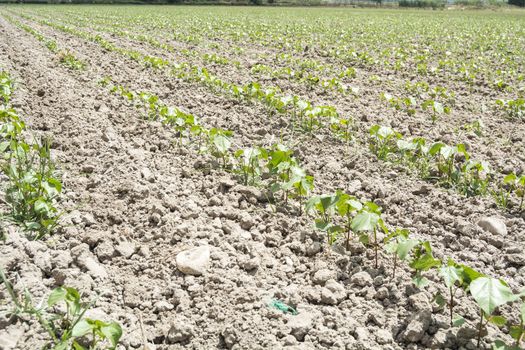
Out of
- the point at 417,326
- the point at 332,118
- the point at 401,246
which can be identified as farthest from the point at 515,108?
the point at 417,326

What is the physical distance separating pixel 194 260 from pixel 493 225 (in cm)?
217

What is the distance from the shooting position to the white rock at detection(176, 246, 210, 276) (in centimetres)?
263

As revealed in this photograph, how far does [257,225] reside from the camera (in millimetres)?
3211

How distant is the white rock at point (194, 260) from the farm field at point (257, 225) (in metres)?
0.01

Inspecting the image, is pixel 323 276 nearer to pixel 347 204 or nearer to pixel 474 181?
pixel 347 204

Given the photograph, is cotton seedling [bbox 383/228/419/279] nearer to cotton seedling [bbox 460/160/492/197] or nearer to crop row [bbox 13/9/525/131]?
cotton seedling [bbox 460/160/492/197]

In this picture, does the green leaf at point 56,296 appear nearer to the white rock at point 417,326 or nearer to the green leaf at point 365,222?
the green leaf at point 365,222

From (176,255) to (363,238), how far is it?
122 cm

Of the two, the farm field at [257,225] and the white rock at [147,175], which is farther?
the white rock at [147,175]

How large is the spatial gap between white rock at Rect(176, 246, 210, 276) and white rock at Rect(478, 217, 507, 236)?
6.70 ft

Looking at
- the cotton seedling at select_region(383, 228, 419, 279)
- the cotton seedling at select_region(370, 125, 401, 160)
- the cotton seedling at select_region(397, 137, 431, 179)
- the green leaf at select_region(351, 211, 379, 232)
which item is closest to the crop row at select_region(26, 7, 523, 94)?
the cotton seedling at select_region(370, 125, 401, 160)

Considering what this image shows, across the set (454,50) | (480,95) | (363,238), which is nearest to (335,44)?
(454,50)

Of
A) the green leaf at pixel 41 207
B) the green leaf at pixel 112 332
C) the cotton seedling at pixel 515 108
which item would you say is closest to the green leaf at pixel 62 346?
the green leaf at pixel 112 332

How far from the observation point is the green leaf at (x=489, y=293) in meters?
1.81
